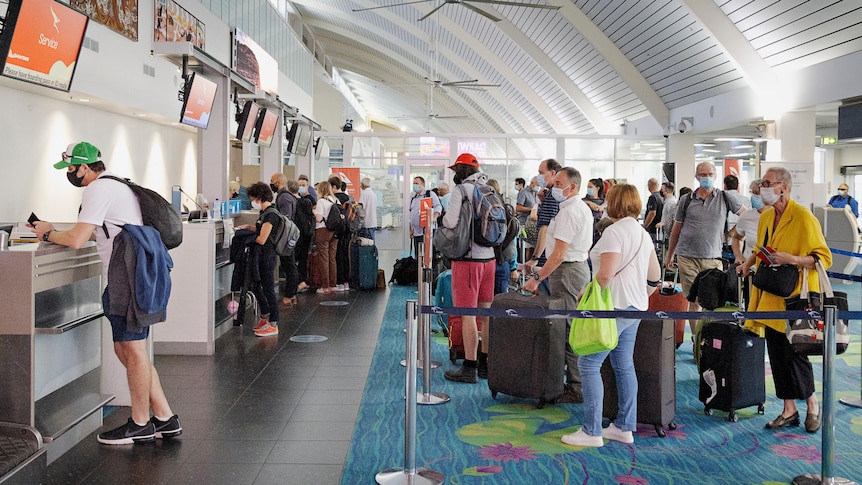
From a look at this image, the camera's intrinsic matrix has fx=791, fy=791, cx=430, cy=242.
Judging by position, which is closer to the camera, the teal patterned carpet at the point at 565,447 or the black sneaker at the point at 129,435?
the teal patterned carpet at the point at 565,447

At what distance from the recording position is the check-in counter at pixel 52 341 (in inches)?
144

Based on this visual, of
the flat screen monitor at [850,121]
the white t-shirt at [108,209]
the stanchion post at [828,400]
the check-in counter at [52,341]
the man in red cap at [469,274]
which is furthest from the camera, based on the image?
the flat screen monitor at [850,121]

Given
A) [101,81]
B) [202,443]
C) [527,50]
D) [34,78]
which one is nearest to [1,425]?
[202,443]

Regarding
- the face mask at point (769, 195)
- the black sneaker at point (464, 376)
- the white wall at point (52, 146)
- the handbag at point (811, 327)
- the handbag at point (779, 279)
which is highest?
the white wall at point (52, 146)

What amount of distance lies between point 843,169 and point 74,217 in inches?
867

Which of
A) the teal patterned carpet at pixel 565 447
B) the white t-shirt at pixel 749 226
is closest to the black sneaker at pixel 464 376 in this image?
the teal patterned carpet at pixel 565 447

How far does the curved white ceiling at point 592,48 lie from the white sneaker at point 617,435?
7750mm

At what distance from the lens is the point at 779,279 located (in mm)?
4293

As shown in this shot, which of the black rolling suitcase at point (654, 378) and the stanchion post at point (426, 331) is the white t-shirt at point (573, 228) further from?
the stanchion post at point (426, 331)

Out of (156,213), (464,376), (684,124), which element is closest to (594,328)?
(464,376)

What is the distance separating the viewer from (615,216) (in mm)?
4227

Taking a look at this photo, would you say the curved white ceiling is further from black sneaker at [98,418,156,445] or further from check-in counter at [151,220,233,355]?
black sneaker at [98,418,156,445]

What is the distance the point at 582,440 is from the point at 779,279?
1387 mm

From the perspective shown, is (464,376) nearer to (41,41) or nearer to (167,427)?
(167,427)
